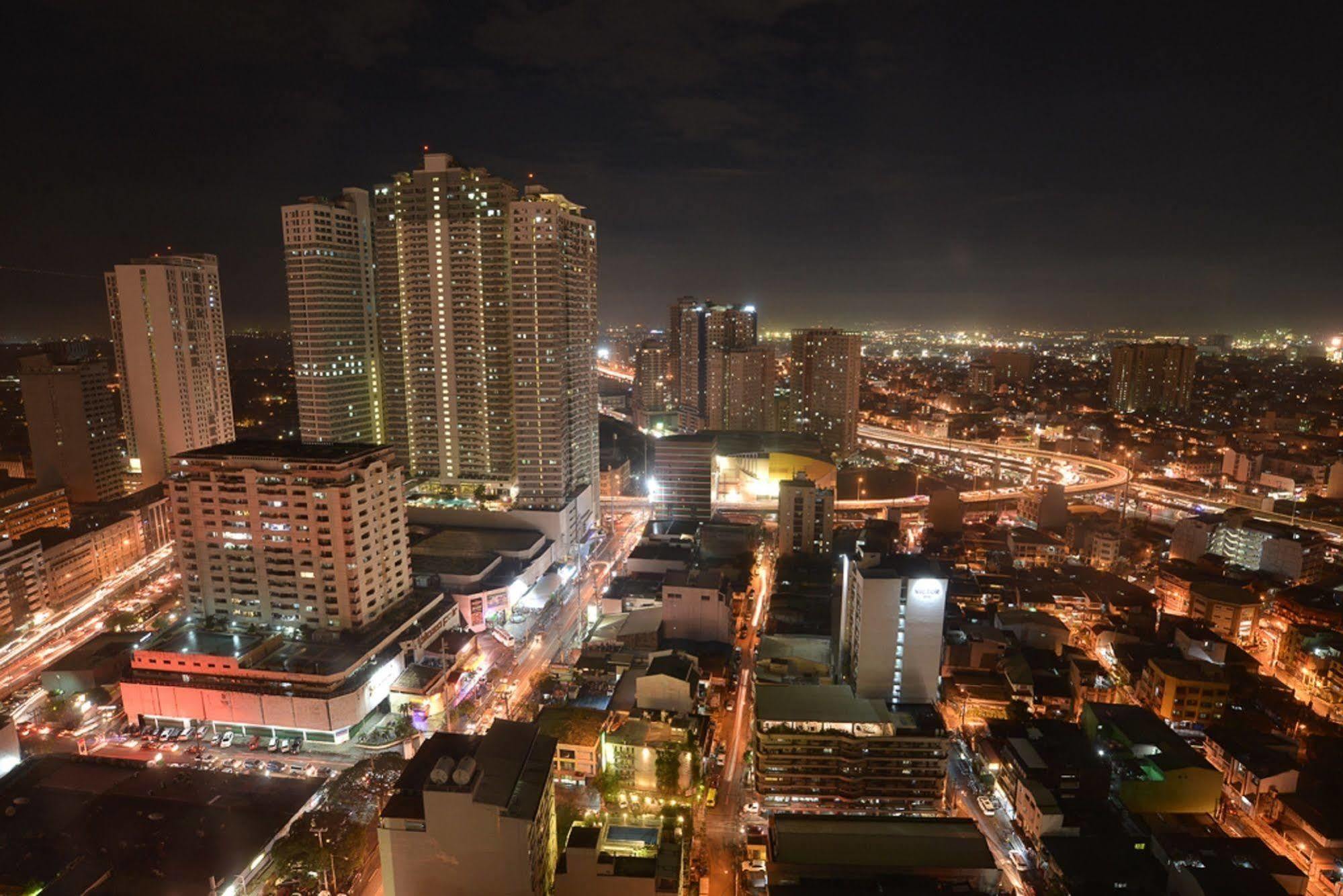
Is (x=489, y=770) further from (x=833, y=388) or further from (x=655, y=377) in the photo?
(x=655, y=377)

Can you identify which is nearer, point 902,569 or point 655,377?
point 902,569

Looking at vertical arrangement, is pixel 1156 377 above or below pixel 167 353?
below

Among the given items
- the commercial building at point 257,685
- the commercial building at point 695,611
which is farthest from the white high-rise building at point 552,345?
the commercial building at point 257,685

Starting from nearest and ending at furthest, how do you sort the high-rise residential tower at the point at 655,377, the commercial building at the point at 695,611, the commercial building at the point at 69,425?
the commercial building at the point at 695,611 → the commercial building at the point at 69,425 → the high-rise residential tower at the point at 655,377

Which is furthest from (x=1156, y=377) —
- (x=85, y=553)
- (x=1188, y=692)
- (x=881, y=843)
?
(x=85, y=553)

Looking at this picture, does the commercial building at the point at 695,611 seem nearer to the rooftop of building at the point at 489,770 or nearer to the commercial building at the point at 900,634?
the commercial building at the point at 900,634
